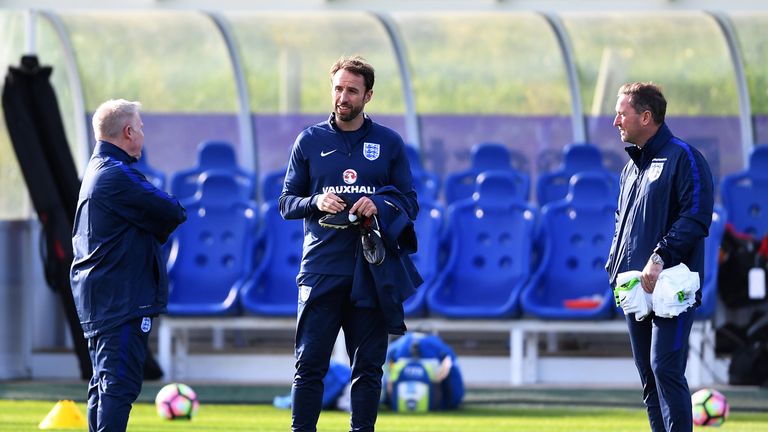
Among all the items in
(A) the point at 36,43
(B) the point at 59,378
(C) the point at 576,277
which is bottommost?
(B) the point at 59,378

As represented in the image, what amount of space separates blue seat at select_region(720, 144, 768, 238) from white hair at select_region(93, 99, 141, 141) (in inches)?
334

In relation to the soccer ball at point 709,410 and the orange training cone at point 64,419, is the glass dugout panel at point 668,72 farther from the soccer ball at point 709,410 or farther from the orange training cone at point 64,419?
the orange training cone at point 64,419

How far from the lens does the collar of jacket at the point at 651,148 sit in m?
6.79

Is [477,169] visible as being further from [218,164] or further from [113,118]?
[113,118]

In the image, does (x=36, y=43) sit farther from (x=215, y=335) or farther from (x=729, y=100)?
(x=729, y=100)

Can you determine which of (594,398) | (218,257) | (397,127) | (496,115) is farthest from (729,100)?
(218,257)

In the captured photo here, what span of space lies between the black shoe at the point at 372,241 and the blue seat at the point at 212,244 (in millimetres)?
7582

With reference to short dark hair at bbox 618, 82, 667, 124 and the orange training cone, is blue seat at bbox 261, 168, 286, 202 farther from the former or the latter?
short dark hair at bbox 618, 82, 667, 124

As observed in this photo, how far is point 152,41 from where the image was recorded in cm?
1520

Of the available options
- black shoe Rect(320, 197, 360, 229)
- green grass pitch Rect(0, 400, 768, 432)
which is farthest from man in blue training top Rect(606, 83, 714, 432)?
green grass pitch Rect(0, 400, 768, 432)

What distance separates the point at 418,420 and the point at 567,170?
4599 mm

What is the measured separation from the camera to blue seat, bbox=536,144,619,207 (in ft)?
46.5

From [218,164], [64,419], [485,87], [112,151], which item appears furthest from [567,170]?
[112,151]

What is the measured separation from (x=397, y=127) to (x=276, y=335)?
7.95ft
